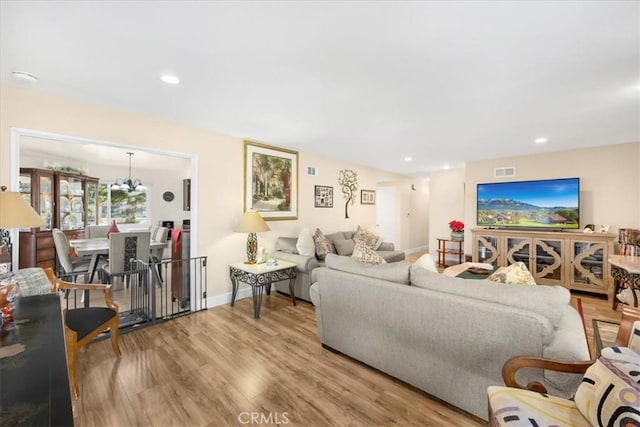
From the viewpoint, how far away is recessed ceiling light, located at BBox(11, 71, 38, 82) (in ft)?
6.75

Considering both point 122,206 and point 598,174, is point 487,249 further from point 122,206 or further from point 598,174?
point 122,206

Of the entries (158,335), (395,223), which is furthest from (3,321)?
(395,223)

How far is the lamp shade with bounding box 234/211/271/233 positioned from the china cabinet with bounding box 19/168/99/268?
3168 millimetres

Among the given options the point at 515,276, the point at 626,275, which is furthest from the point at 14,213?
the point at 626,275

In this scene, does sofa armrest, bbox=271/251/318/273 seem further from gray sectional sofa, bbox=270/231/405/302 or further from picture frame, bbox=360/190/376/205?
picture frame, bbox=360/190/376/205

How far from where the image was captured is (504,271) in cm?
197

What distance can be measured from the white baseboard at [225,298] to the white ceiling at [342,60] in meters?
2.23

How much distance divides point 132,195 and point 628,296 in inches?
374

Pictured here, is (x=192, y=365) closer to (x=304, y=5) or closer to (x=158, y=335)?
(x=158, y=335)

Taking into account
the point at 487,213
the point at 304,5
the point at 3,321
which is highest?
the point at 304,5

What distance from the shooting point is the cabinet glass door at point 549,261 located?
430 centimetres

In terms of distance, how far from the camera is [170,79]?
7.07ft

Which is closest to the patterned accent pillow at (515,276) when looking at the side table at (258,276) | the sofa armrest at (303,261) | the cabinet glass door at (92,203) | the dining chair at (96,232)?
the sofa armrest at (303,261)

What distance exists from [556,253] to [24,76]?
22.0 feet
